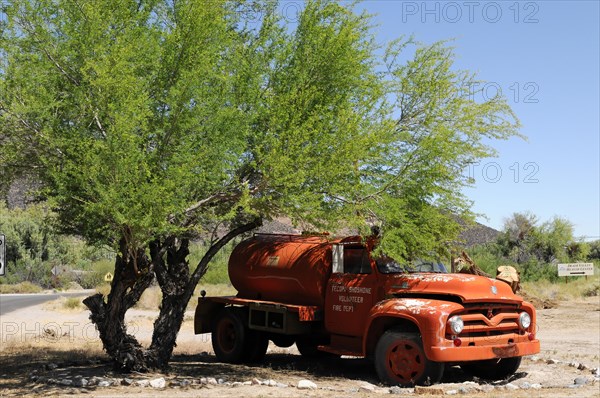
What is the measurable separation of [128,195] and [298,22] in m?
4.85

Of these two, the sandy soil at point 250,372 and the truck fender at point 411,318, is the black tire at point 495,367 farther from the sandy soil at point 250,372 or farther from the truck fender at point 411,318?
the truck fender at point 411,318

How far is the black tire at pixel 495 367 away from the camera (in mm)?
13062

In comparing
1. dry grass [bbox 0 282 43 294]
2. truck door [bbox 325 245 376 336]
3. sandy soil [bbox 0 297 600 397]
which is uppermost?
truck door [bbox 325 245 376 336]

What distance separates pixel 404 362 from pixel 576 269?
3241 centimetres

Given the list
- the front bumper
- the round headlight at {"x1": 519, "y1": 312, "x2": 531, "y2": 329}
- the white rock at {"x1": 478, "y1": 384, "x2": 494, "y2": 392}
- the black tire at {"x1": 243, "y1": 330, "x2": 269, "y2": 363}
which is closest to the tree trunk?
the black tire at {"x1": 243, "y1": 330, "x2": 269, "y2": 363}

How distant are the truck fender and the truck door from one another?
44 centimetres

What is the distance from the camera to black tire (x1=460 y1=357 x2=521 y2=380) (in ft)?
42.9

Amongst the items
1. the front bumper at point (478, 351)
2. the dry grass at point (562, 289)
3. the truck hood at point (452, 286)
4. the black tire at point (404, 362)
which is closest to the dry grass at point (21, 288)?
the dry grass at point (562, 289)

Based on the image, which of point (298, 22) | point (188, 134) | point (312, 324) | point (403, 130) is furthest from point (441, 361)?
point (298, 22)

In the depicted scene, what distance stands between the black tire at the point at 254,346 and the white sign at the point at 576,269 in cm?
2957

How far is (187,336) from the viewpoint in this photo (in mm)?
22500

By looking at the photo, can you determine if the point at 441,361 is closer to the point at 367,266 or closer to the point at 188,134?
the point at 367,266

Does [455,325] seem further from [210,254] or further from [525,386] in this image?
[210,254]

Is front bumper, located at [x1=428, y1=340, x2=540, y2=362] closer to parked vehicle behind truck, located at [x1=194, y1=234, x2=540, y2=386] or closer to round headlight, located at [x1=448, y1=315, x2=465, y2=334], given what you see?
parked vehicle behind truck, located at [x1=194, y1=234, x2=540, y2=386]
